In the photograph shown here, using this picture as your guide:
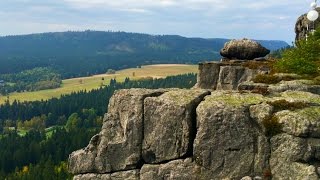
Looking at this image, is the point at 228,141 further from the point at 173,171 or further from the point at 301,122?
the point at 301,122

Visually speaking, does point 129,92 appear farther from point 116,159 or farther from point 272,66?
point 272,66

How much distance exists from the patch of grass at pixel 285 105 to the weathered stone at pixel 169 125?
6.05 meters

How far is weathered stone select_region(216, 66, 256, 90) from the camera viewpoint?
196 ft

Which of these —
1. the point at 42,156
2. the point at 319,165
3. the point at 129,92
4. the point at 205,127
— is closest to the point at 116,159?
the point at 129,92

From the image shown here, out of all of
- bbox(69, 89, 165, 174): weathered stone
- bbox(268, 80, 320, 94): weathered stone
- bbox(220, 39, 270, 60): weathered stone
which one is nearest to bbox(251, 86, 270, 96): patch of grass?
bbox(268, 80, 320, 94): weathered stone

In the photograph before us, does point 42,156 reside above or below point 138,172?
below

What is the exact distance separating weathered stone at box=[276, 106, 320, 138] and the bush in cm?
1855

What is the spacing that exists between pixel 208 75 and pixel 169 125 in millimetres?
29865

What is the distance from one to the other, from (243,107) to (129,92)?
10.8m

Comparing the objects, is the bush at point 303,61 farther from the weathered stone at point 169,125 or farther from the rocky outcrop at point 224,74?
the weathered stone at point 169,125

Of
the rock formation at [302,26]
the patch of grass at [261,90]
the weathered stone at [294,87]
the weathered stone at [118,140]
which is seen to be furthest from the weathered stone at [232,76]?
the rock formation at [302,26]

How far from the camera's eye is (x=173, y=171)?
114ft

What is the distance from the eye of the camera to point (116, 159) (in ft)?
124

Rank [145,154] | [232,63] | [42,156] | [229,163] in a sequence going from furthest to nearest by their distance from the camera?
1. [42,156]
2. [232,63]
3. [145,154]
4. [229,163]
